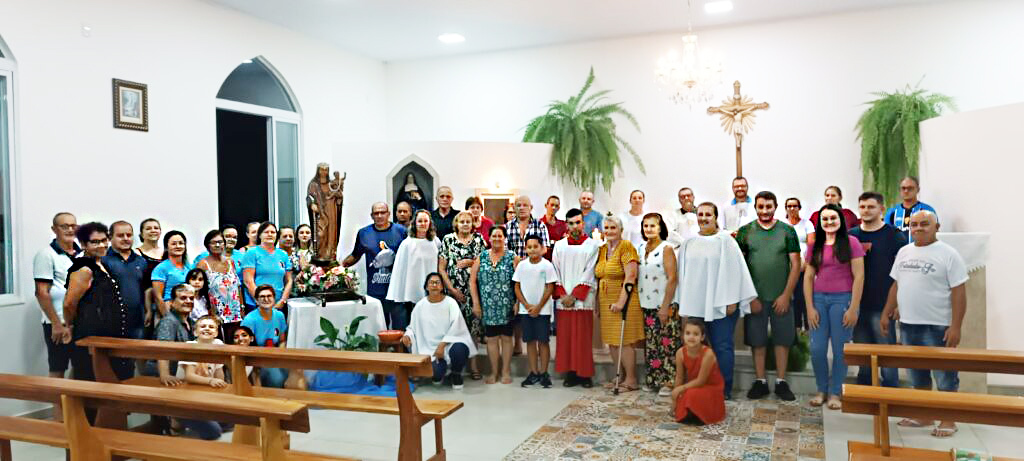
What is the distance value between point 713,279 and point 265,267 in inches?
138

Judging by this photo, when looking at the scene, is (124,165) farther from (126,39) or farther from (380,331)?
(380,331)

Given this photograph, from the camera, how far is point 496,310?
6.12m

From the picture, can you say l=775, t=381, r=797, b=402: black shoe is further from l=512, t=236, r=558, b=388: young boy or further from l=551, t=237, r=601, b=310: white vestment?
l=512, t=236, r=558, b=388: young boy

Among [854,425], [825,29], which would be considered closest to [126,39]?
[854,425]

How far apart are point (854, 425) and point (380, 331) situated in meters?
3.53

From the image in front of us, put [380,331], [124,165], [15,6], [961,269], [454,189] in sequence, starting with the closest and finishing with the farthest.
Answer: [961,269]
[15,6]
[380,331]
[124,165]
[454,189]

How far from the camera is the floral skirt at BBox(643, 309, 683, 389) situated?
18.4 feet

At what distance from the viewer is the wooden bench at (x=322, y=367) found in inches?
142

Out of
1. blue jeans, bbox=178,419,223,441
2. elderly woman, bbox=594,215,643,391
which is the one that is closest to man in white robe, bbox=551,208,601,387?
elderly woman, bbox=594,215,643,391

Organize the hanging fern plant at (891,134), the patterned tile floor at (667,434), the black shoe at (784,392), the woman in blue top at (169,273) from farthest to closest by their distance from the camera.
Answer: the hanging fern plant at (891,134), the black shoe at (784,392), the woman in blue top at (169,273), the patterned tile floor at (667,434)

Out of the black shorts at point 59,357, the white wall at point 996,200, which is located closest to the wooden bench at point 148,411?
the black shorts at point 59,357

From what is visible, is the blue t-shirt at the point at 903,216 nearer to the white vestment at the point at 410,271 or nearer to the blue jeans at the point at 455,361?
the blue jeans at the point at 455,361

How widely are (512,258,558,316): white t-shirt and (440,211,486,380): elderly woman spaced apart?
1.47 feet

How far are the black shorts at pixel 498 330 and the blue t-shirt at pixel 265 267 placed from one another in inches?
67.6
